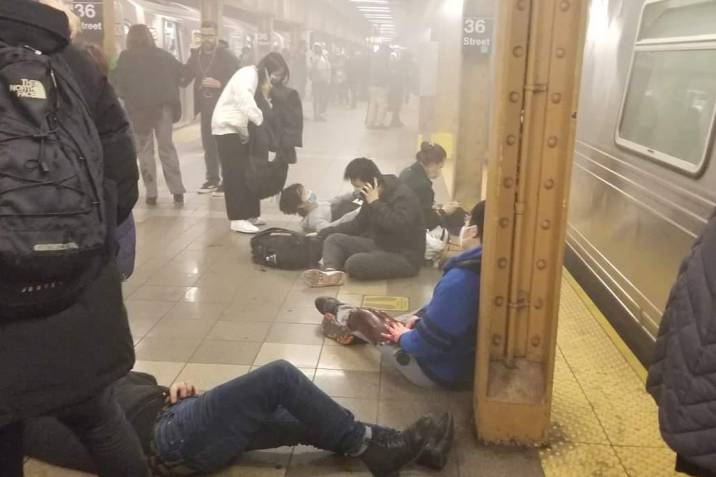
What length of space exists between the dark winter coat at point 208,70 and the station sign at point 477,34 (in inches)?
122

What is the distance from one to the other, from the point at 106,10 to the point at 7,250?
5914 mm

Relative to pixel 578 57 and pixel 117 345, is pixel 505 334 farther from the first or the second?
pixel 117 345

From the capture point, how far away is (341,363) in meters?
3.60

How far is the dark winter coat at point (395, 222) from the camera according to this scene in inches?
189

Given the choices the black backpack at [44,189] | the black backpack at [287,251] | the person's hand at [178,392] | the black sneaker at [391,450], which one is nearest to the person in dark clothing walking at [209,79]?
the black backpack at [287,251]

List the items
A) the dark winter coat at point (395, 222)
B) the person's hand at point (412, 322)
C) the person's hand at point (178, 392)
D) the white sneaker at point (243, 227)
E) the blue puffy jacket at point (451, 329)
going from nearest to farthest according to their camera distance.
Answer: the person's hand at point (178, 392)
the blue puffy jacket at point (451, 329)
the person's hand at point (412, 322)
the dark winter coat at point (395, 222)
the white sneaker at point (243, 227)

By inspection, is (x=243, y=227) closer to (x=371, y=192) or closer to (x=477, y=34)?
(x=371, y=192)

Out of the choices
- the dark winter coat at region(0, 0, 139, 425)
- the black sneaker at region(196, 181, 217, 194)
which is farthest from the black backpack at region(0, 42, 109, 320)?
the black sneaker at region(196, 181, 217, 194)

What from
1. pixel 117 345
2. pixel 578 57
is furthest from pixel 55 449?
pixel 578 57

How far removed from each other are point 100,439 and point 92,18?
5.85m

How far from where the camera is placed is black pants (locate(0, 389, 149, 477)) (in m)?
1.74

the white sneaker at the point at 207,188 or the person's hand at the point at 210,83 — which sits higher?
the person's hand at the point at 210,83

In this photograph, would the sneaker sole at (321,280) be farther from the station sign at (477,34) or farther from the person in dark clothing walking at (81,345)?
the station sign at (477,34)

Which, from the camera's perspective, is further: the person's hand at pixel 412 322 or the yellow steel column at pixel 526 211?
the person's hand at pixel 412 322
